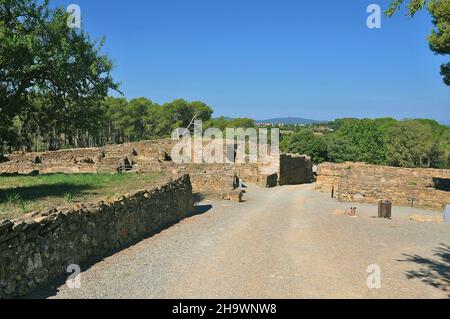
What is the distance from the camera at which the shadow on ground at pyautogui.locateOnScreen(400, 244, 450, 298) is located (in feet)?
28.9

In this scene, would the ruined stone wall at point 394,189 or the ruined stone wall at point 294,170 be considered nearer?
the ruined stone wall at point 394,189

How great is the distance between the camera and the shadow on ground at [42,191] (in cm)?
1180

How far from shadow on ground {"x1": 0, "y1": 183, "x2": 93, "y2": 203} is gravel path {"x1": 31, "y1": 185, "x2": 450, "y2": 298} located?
313 centimetres

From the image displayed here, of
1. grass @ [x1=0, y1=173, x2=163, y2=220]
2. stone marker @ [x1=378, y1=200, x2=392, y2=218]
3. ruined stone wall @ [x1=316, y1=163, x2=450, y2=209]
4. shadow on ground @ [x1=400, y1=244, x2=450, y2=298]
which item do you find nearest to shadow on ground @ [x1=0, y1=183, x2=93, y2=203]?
grass @ [x1=0, y1=173, x2=163, y2=220]

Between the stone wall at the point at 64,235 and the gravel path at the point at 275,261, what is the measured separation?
0.40 m

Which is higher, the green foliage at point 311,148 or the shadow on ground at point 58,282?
the green foliage at point 311,148

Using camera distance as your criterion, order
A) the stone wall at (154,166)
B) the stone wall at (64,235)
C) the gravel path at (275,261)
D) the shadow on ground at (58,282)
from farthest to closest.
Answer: the stone wall at (154,166)
the gravel path at (275,261)
the shadow on ground at (58,282)
the stone wall at (64,235)

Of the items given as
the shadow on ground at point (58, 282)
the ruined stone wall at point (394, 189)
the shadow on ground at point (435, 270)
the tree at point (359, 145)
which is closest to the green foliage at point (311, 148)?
the tree at point (359, 145)

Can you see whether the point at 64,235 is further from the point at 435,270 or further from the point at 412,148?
the point at 412,148

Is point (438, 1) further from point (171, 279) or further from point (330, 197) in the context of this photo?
point (171, 279)

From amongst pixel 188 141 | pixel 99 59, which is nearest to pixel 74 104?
pixel 99 59

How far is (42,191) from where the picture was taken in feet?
43.9

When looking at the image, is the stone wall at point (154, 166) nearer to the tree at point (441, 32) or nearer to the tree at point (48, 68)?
the tree at point (48, 68)

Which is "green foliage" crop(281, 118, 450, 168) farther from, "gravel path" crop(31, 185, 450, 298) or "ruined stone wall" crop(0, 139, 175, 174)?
"gravel path" crop(31, 185, 450, 298)
